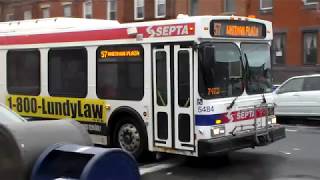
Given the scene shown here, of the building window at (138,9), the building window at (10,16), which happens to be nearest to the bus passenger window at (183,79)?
the building window at (138,9)

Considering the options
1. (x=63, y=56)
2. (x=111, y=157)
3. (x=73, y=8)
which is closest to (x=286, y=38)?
(x=73, y=8)

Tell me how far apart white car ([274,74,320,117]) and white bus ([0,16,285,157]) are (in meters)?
6.42

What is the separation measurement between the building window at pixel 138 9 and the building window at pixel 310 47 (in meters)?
12.7

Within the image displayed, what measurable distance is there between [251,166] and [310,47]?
2182 centimetres

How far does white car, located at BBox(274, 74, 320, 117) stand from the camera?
56.3ft

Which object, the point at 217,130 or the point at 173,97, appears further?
the point at 173,97

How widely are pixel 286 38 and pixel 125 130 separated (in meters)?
22.5

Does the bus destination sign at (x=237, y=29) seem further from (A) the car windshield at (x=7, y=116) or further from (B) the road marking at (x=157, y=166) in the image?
(A) the car windshield at (x=7, y=116)

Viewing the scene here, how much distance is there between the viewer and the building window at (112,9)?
41719 millimetres

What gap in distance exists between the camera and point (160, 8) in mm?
38750

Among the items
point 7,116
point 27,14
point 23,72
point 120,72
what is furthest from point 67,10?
point 7,116

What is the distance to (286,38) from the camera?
31844 millimetres

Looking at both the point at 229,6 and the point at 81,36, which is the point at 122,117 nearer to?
the point at 81,36

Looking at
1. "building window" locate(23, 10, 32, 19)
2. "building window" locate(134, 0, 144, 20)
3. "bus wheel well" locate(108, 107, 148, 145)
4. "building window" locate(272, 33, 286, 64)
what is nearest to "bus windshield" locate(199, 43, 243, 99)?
"bus wheel well" locate(108, 107, 148, 145)
